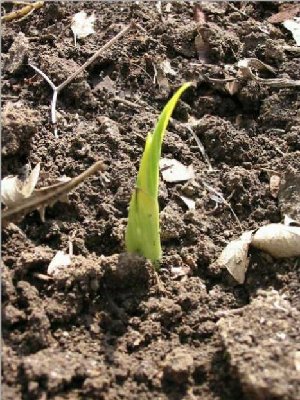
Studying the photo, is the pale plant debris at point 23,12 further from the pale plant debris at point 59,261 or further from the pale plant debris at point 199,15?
the pale plant debris at point 59,261

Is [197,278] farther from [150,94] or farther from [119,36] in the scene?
[119,36]

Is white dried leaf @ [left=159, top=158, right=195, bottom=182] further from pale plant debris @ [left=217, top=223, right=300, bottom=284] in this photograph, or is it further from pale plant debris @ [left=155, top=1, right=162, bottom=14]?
Answer: pale plant debris @ [left=155, top=1, right=162, bottom=14]

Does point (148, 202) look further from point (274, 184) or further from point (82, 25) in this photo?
point (82, 25)

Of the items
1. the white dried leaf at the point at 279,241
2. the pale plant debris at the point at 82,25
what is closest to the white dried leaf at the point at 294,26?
the pale plant debris at the point at 82,25

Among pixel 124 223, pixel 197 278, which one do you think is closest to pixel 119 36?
pixel 124 223

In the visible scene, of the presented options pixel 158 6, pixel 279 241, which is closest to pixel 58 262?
pixel 279 241

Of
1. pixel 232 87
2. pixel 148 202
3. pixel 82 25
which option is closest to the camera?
pixel 148 202
